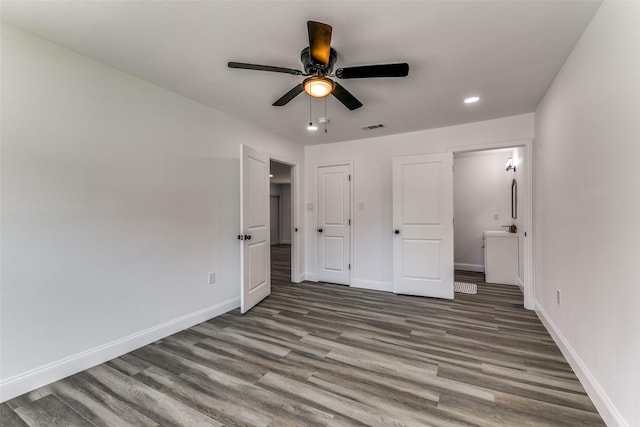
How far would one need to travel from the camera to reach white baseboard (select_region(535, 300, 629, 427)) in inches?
56.9

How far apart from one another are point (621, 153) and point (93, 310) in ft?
12.2

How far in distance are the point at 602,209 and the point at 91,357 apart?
378 cm

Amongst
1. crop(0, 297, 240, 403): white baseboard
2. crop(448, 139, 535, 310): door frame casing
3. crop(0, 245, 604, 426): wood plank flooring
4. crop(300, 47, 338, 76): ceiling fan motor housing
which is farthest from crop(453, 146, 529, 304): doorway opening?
crop(0, 297, 240, 403): white baseboard

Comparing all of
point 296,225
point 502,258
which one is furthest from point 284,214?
point 502,258

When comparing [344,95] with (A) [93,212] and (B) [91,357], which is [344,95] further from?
(B) [91,357]

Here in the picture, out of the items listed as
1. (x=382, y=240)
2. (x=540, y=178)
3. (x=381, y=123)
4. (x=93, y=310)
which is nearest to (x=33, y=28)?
(x=93, y=310)

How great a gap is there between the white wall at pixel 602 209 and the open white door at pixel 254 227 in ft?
10.0

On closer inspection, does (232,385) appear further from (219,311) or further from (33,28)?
(33,28)

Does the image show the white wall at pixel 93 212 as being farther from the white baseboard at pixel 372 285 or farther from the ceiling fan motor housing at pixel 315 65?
the white baseboard at pixel 372 285

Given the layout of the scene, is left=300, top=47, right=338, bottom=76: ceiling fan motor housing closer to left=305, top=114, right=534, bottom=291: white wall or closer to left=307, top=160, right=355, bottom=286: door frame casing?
left=305, top=114, right=534, bottom=291: white wall

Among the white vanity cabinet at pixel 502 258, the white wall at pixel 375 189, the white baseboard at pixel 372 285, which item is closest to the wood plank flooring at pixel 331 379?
the white baseboard at pixel 372 285

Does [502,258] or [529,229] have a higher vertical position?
[529,229]

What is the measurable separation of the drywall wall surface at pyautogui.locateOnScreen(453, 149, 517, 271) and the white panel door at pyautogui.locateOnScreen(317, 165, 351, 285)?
2719mm

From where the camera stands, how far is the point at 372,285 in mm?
4336
